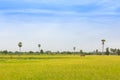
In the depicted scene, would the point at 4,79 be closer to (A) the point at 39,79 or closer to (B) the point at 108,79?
(A) the point at 39,79

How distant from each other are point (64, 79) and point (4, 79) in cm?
560

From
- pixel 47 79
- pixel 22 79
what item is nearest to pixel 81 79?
pixel 47 79

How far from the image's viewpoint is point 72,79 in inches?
1185

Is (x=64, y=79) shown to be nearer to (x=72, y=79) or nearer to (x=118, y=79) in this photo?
(x=72, y=79)

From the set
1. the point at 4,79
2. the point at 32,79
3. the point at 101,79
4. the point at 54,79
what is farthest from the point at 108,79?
the point at 4,79

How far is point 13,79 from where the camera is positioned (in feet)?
101

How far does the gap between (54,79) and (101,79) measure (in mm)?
4351

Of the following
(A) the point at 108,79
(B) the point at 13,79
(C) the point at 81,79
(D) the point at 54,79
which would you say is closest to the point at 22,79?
(B) the point at 13,79

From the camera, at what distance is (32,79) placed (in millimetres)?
30797

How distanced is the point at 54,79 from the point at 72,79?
5.56 feet

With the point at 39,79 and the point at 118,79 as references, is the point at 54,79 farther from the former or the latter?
the point at 118,79

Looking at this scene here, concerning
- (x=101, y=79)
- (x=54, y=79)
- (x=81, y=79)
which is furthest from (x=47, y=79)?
(x=101, y=79)

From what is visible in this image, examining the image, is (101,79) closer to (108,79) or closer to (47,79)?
(108,79)

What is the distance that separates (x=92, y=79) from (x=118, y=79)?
2400mm
